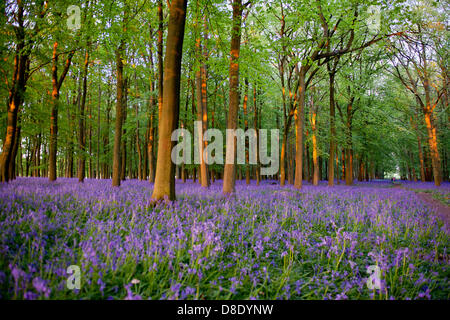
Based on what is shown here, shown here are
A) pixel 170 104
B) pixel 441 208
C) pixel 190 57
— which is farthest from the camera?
pixel 190 57

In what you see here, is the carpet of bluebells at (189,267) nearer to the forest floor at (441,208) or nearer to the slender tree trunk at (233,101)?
the forest floor at (441,208)

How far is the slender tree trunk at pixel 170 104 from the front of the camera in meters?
5.19

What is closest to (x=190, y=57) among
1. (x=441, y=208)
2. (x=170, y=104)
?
(x=170, y=104)

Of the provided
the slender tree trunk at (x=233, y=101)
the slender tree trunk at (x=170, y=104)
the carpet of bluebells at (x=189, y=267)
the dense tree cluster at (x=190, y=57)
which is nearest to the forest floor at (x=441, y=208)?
the carpet of bluebells at (x=189, y=267)

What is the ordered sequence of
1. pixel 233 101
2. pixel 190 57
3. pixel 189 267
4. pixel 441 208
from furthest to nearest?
1. pixel 190 57
2. pixel 233 101
3. pixel 441 208
4. pixel 189 267

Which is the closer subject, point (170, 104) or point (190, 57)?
point (170, 104)

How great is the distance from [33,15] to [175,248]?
1244cm

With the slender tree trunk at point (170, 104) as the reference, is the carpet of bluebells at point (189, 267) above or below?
below

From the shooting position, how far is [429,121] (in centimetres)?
1911

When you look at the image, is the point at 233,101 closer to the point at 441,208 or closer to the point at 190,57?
the point at 190,57

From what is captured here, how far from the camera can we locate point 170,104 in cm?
525

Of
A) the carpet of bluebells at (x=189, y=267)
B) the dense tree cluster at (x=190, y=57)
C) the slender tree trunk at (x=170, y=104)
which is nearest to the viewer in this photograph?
the carpet of bluebells at (x=189, y=267)

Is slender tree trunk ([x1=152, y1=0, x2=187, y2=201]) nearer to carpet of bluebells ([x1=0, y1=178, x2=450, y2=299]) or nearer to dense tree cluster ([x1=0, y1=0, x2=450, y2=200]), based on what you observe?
Answer: dense tree cluster ([x1=0, y1=0, x2=450, y2=200])
